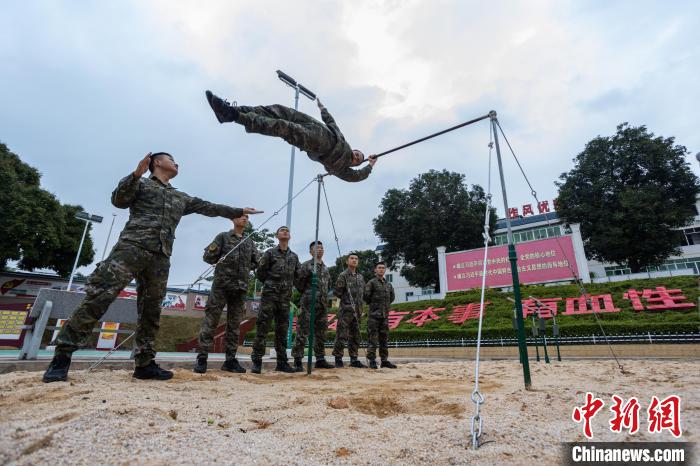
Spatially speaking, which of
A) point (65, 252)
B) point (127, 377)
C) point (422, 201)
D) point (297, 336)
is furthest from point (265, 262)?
point (422, 201)

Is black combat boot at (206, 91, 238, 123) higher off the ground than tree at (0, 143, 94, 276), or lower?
lower

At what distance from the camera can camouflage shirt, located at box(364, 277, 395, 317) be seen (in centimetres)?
706

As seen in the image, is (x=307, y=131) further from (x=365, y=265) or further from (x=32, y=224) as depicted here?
(x=365, y=265)

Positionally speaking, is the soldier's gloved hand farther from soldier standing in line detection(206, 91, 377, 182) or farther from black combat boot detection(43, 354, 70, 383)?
black combat boot detection(43, 354, 70, 383)

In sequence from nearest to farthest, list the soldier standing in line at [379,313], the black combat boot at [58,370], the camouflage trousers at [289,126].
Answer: the black combat boot at [58,370]
the camouflage trousers at [289,126]
the soldier standing in line at [379,313]

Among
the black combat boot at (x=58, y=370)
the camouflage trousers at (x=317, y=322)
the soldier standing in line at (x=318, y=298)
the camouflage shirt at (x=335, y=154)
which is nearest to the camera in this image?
the black combat boot at (x=58, y=370)

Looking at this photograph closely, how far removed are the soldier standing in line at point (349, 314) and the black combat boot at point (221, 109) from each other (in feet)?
13.2

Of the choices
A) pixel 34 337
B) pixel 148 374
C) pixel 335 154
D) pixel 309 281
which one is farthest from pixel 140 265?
pixel 309 281

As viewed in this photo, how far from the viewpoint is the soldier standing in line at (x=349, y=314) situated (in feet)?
21.9

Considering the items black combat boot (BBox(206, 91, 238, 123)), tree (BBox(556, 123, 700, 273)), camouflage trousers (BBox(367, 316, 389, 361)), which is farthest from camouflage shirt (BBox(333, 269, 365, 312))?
tree (BBox(556, 123, 700, 273))

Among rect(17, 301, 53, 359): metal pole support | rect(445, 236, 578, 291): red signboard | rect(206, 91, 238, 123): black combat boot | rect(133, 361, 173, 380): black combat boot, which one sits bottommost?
rect(133, 361, 173, 380): black combat boot

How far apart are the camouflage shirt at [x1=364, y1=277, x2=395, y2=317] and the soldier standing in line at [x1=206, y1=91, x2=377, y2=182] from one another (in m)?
2.64

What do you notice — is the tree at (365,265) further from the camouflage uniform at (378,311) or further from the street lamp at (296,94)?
the camouflage uniform at (378,311)

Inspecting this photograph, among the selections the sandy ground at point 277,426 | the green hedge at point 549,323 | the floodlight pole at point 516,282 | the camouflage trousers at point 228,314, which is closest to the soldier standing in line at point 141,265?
the sandy ground at point 277,426
